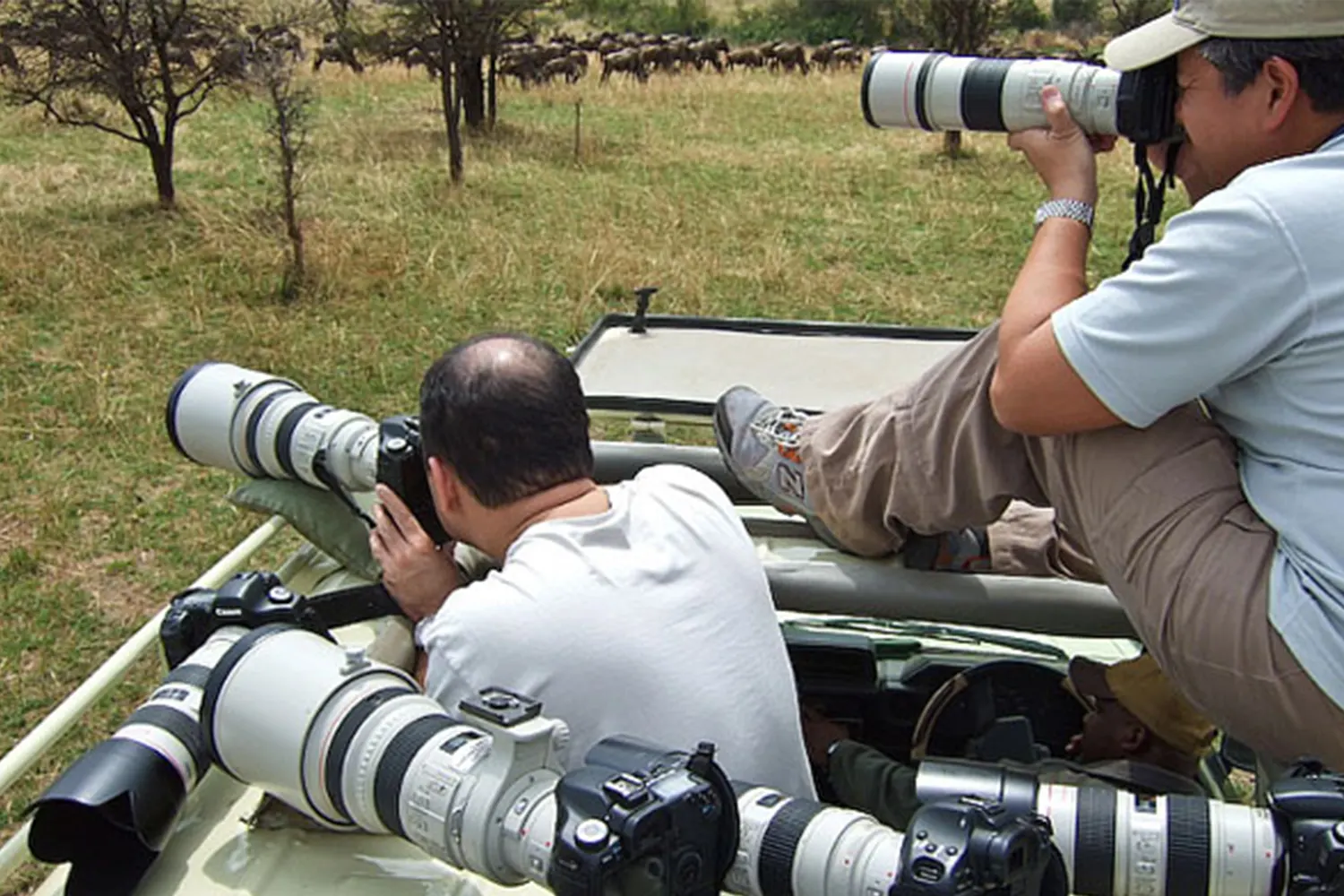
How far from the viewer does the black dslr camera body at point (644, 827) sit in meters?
1.29

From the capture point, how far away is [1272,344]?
1744mm

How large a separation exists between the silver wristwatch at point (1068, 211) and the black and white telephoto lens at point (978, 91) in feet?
0.42

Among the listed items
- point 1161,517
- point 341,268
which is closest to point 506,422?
point 1161,517

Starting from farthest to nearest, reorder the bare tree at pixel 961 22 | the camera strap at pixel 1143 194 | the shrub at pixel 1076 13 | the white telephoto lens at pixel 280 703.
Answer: the shrub at pixel 1076 13
the bare tree at pixel 961 22
the camera strap at pixel 1143 194
the white telephoto lens at pixel 280 703

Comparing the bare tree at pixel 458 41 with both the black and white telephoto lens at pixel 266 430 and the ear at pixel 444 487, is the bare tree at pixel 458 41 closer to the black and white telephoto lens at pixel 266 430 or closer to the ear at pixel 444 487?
the black and white telephoto lens at pixel 266 430

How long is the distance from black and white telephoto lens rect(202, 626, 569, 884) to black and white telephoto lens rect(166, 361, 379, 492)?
0.87 metres

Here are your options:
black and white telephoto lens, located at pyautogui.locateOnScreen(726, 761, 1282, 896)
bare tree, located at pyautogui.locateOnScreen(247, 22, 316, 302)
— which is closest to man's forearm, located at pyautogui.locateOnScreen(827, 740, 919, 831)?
black and white telephoto lens, located at pyautogui.locateOnScreen(726, 761, 1282, 896)

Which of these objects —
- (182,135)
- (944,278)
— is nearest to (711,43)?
(182,135)

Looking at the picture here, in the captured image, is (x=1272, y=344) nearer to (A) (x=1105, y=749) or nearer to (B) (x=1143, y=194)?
(B) (x=1143, y=194)

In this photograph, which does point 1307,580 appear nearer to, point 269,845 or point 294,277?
point 269,845

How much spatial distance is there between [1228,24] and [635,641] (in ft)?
3.63

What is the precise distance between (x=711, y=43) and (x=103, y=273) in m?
A: 16.8

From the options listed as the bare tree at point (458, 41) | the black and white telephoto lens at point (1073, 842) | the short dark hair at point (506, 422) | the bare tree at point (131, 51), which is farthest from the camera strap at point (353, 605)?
the bare tree at point (458, 41)

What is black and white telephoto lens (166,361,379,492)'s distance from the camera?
8.53 feet
